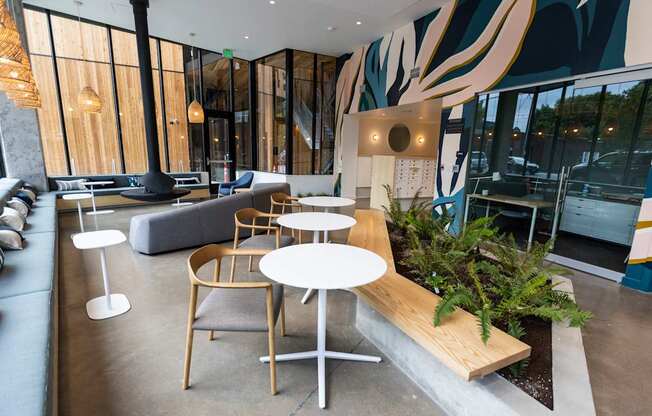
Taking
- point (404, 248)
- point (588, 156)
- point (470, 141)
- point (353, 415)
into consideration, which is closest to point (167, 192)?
point (404, 248)

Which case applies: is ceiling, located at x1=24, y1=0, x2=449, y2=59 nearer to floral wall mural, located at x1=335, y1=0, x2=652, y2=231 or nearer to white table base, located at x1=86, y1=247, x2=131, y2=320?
floral wall mural, located at x1=335, y1=0, x2=652, y2=231

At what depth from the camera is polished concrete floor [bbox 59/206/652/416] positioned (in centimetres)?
168

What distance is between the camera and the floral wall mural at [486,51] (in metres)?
3.18

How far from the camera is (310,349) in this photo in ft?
7.06

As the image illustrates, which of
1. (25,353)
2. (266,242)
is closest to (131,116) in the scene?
(266,242)

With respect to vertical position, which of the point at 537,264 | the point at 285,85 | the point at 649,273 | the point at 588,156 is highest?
the point at 285,85

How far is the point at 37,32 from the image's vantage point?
19.6 feet

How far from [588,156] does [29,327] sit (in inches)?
220

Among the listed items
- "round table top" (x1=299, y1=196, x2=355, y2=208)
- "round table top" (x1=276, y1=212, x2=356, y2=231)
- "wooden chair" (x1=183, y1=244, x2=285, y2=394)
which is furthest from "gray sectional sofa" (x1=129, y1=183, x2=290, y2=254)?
"wooden chair" (x1=183, y1=244, x2=285, y2=394)

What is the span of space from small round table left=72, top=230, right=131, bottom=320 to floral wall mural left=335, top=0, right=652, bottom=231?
4748 millimetres

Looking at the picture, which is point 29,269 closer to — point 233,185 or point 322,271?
point 322,271

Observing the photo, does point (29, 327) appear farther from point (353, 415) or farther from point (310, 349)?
point (353, 415)

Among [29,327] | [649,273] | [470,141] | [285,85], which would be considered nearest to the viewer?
[29,327]

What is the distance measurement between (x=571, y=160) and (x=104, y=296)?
5.64 m
